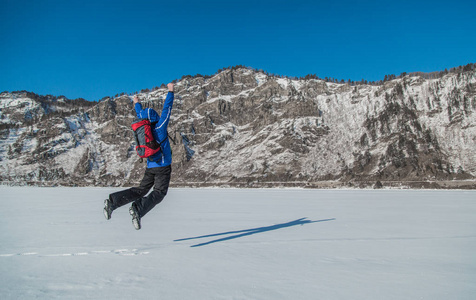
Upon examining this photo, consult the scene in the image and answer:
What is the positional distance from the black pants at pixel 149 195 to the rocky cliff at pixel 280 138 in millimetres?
81195

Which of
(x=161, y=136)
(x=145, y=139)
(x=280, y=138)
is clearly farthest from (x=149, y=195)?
(x=280, y=138)

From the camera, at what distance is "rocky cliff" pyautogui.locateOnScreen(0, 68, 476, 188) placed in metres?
95.5

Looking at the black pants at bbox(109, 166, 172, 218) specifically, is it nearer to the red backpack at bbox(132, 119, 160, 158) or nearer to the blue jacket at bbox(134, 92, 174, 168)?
the blue jacket at bbox(134, 92, 174, 168)

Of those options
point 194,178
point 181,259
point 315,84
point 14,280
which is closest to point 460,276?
point 181,259

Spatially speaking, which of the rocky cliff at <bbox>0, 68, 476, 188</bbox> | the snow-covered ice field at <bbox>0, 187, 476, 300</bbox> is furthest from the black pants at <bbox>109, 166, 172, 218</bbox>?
the rocky cliff at <bbox>0, 68, 476, 188</bbox>

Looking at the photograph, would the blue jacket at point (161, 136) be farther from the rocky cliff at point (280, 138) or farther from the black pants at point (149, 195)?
the rocky cliff at point (280, 138)

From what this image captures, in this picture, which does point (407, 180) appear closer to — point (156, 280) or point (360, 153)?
point (360, 153)

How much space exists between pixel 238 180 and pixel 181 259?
101914 millimetres

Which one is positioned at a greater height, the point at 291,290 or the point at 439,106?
the point at 439,106

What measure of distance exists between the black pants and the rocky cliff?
266 feet

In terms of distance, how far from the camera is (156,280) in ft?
9.95

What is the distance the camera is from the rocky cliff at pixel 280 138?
95500mm

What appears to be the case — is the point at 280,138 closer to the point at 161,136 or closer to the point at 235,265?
the point at 161,136

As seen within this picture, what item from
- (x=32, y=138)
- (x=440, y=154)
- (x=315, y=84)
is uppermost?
(x=315, y=84)
